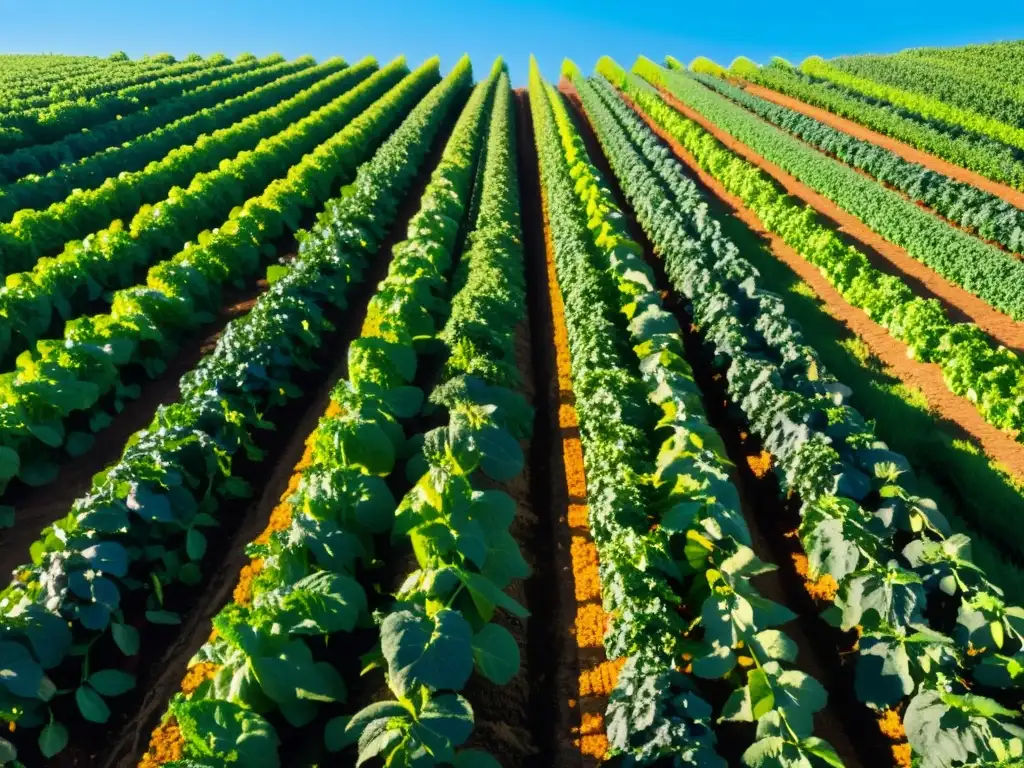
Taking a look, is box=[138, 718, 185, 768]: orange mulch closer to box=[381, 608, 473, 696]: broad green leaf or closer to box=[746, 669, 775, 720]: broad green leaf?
box=[381, 608, 473, 696]: broad green leaf

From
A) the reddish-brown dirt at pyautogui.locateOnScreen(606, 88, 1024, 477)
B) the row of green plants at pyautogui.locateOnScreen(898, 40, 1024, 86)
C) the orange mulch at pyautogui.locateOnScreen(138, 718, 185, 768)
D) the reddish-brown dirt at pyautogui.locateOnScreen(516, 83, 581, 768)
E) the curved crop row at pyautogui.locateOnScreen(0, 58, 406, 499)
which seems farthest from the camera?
the row of green plants at pyautogui.locateOnScreen(898, 40, 1024, 86)

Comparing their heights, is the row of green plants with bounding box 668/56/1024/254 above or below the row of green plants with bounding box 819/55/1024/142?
below

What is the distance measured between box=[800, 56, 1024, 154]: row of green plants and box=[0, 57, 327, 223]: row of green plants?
34.7 metres

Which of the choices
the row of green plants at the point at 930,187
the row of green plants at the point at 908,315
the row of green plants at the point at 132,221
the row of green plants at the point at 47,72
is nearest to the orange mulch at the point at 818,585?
the row of green plants at the point at 908,315

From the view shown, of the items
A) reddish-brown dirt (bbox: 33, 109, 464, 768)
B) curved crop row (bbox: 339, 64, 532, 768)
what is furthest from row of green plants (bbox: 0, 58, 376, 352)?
curved crop row (bbox: 339, 64, 532, 768)

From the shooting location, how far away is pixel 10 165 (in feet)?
72.4

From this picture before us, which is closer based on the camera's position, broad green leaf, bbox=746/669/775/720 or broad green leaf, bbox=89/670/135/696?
broad green leaf, bbox=746/669/775/720

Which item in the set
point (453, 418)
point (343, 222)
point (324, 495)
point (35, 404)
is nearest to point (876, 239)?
point (343, 222)

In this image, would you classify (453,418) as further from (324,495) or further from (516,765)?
(516,765)

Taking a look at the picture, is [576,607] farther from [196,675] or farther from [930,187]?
[930,187]

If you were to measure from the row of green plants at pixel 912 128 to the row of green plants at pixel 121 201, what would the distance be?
1004 inches

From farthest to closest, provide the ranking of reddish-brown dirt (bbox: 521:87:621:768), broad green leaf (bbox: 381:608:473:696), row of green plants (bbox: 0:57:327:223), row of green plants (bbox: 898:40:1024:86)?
1. row of green plants (bbox: 898:40:1024:86)
2. row of green plants (bbox: 0:57:327:223)
3. reddish-brown dirt (bbox: 521:87:621:768)
4. broad green leaf (bbox: 381:608:473:696)

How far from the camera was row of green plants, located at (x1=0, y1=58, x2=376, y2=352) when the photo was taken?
36.2ft

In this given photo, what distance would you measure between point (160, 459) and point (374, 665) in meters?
3.29
